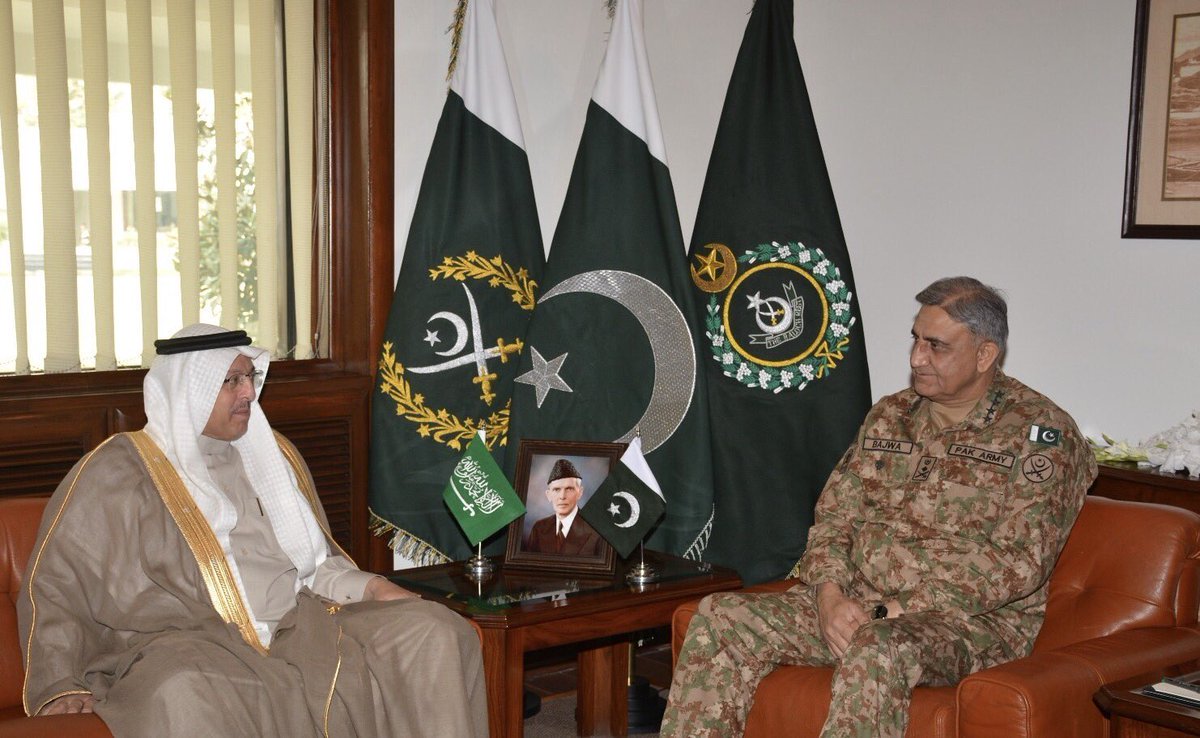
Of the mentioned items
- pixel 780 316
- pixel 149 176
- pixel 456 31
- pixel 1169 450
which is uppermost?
pixel 456 31

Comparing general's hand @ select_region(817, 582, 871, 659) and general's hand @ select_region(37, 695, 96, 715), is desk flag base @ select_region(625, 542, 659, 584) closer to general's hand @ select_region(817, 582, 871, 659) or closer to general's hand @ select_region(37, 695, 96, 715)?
general's hand @ select_region(817, 582, 871, 659)

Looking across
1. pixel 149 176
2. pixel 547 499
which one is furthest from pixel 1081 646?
pixel 149 176

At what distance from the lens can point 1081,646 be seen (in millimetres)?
2568

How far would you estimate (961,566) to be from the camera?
2.75 metres

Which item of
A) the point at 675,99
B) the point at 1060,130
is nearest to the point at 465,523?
the point at 675,99

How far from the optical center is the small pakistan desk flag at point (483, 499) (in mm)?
3066

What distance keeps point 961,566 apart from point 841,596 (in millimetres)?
288

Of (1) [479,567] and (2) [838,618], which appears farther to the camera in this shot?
(1) [479,567]

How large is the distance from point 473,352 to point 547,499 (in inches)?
21.7

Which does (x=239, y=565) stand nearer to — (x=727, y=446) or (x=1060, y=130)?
(x=727, y=446)

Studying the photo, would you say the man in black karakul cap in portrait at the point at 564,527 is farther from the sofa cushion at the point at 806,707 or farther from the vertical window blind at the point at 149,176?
the vertical window blind at the point at 149,176

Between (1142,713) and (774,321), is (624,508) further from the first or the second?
(1142,713)

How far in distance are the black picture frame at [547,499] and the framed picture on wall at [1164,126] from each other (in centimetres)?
163

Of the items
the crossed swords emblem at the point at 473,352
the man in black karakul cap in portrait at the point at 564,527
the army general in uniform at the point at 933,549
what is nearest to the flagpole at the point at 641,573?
the man in black karakul cap in portrait at the point at 564,527
